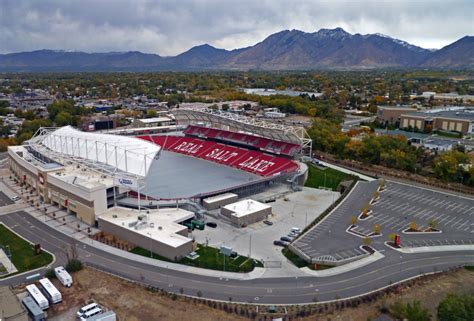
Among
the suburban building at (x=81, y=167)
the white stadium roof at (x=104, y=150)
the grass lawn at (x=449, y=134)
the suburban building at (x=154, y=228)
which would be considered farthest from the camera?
the grass lawn at (x=449, y=134)

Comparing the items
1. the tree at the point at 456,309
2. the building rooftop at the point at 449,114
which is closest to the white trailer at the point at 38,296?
the tree at the point at 456,309

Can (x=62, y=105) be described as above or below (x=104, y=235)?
A: above

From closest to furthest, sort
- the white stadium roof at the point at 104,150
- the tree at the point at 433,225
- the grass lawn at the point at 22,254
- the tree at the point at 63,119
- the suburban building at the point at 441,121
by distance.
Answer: the grass lawn at the point at 22,254 → the tree at the point at 433,225 → the white stadium roof at the point at 104,150 → the suburban building at the point at 441,121 → the tree at the point at 63,119

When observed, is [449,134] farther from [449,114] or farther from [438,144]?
[438,144]

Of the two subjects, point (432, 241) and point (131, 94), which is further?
point (131, 94)

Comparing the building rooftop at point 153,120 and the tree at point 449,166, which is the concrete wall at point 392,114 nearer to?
the tree at point 449,166

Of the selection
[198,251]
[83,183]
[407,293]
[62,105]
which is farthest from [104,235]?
[62,105]

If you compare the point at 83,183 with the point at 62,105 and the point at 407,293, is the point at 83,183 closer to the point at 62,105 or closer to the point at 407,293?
the point at 407,293
